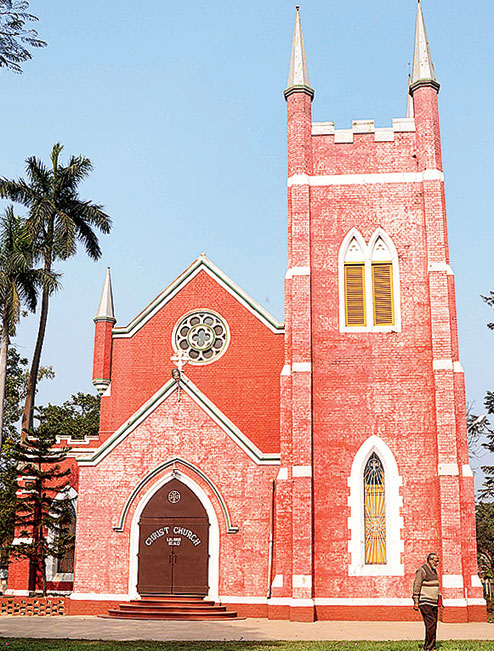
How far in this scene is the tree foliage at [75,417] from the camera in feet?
176

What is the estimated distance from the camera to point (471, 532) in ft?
69.1

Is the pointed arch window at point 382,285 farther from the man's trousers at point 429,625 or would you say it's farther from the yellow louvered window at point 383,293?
the man's trousers at point 429,625

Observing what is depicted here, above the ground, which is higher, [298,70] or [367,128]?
[298,70]

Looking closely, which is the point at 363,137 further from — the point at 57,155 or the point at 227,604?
the point at 57,155

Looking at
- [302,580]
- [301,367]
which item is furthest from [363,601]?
[301,367]

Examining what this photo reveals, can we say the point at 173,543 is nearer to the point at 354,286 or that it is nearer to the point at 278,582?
the point at 278,582

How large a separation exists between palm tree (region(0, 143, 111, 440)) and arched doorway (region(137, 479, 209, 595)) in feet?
41.3

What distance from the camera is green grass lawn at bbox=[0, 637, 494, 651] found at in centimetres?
1416

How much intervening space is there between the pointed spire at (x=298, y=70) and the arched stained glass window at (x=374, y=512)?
10614 millimetres

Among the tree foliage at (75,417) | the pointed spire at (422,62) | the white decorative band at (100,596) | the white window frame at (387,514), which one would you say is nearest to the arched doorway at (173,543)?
the white decorative band at (100,596)

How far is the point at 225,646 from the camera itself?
48.1 ft

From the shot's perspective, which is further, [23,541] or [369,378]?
[23,541]

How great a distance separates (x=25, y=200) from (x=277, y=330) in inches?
549

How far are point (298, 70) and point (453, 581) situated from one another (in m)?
14.8
